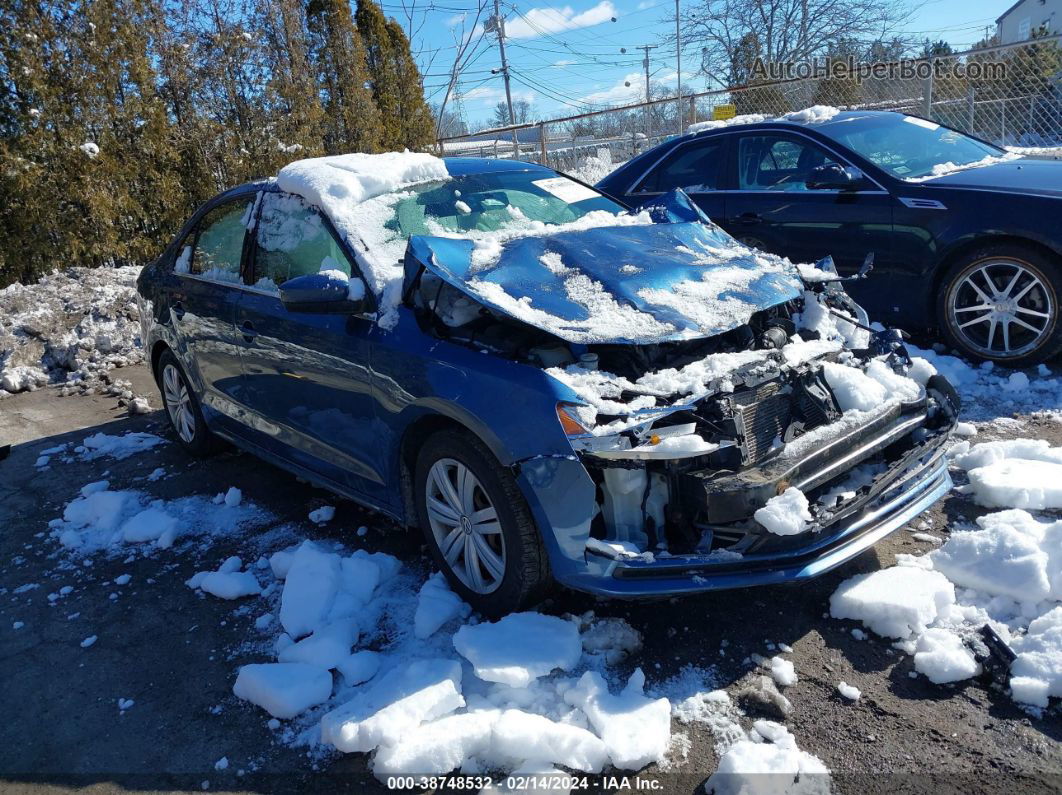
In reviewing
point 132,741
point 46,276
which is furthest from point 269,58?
point 132,741

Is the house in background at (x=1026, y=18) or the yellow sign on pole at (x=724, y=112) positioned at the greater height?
the house in background at (x=1026, y=18)

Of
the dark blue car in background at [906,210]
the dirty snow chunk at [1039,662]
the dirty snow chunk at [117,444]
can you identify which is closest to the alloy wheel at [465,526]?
the dirty snow chunk at [1039,662]

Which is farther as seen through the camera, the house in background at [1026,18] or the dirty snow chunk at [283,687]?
the house in background at [1026,18]

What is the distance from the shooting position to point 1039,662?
2479 millimetres

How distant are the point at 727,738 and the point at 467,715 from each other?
2.63 ft

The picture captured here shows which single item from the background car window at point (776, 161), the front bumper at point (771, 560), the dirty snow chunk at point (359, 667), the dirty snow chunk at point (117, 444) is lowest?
the dirty snow chunk at point (359, 667)

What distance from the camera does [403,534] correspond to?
3965mm

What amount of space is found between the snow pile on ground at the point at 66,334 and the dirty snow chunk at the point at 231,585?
16.6 feet

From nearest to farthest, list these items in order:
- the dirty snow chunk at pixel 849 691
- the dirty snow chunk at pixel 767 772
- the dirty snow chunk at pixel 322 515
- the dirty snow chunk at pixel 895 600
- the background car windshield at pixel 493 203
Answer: the dirty snow chunk at pixel 767 772 < the dirty snow chunk at pixel 849 691 < the dirty snow chunk at pixel 895 600 < the background car windshield at pixel 493 203 < the dirty snow chunk at pixel 322 515

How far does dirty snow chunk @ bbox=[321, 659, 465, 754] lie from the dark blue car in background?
14.3 feet

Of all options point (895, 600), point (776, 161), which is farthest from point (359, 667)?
point (776, 161)

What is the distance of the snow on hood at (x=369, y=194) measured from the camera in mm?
3447

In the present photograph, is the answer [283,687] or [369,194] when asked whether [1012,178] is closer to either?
[369,194]

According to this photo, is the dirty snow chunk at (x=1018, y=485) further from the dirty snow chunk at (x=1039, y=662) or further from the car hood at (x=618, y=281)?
the car hood at (x=618, y=281)
